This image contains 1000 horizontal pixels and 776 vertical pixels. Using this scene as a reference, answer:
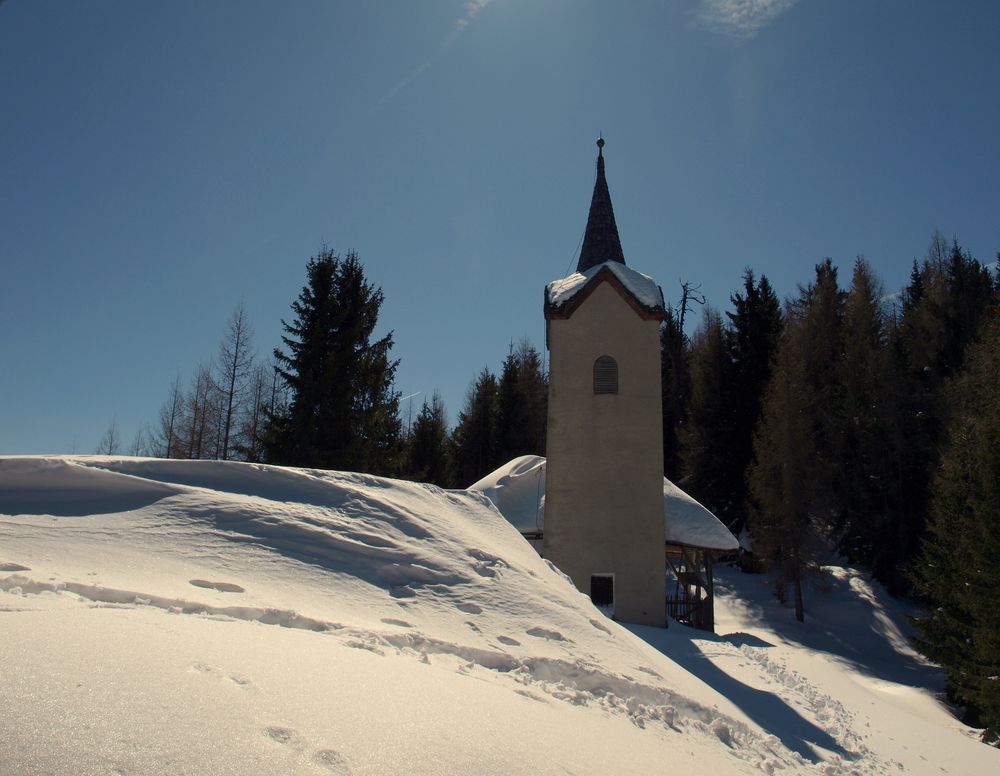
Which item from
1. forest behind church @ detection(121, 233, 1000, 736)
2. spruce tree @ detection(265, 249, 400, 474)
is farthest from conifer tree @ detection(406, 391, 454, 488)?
spruce tree @ detection(265, 249, 400, 474)

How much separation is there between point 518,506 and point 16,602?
55.9ft

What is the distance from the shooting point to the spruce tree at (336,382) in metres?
21.7

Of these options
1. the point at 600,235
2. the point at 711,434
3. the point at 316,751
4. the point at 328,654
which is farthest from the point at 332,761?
the point at 711,434

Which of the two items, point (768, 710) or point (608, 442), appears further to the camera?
point (608, 442)

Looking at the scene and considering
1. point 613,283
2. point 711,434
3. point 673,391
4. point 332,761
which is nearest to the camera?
point 332,761

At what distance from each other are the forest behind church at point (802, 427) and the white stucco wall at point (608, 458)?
633 cm

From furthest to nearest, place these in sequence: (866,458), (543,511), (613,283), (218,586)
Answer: (866,458), (543,511), (613,283), (218,586)

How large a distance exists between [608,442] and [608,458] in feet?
1.24

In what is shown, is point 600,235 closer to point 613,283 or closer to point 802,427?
point 613,283

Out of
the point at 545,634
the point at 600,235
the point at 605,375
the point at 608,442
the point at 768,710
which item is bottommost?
the point at 768,710

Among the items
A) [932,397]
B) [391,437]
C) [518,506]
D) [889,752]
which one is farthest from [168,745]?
[932,397]

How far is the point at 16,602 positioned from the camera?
3750mm

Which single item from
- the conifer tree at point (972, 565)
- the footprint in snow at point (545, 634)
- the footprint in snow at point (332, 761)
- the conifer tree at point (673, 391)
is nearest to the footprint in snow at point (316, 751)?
the footprint in snow at point (332, 761)

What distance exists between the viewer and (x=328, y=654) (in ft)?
13.0
